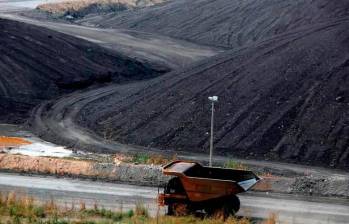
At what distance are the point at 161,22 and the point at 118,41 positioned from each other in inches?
445

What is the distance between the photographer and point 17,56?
51.4 metres

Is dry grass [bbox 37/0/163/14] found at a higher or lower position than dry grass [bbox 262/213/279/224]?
higher

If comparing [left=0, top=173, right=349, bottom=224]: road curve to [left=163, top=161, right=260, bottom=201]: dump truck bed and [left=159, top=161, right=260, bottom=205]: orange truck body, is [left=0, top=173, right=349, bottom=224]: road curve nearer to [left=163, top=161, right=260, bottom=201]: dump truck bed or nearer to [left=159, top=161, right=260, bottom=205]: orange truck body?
[left=159, top=161, right=260, bottom=205]: orange truck body

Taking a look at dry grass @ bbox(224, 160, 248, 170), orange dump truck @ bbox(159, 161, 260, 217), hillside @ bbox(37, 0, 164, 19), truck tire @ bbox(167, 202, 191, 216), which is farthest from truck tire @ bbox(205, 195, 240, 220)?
hillside @ bbox(37, 0, 164, 19)

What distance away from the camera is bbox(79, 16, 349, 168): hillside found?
32.0 meters

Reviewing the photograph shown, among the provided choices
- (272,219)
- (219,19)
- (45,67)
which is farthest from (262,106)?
(219,19)

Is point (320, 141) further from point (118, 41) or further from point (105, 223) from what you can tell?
point (118, 41)

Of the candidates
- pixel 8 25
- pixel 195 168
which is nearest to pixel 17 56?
pixel 8 25

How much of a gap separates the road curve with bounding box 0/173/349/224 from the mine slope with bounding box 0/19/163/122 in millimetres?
19128

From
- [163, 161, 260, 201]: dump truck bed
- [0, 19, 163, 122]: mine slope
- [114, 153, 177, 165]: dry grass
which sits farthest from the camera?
[0, 19, 163, 122]: mine slope

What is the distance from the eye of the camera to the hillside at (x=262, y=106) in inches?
1261

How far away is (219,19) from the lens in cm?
7212

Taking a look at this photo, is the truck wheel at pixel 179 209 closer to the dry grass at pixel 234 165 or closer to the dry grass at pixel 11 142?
the dry grass at pixel 234 165

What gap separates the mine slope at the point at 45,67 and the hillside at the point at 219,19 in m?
Answer: 12.5
